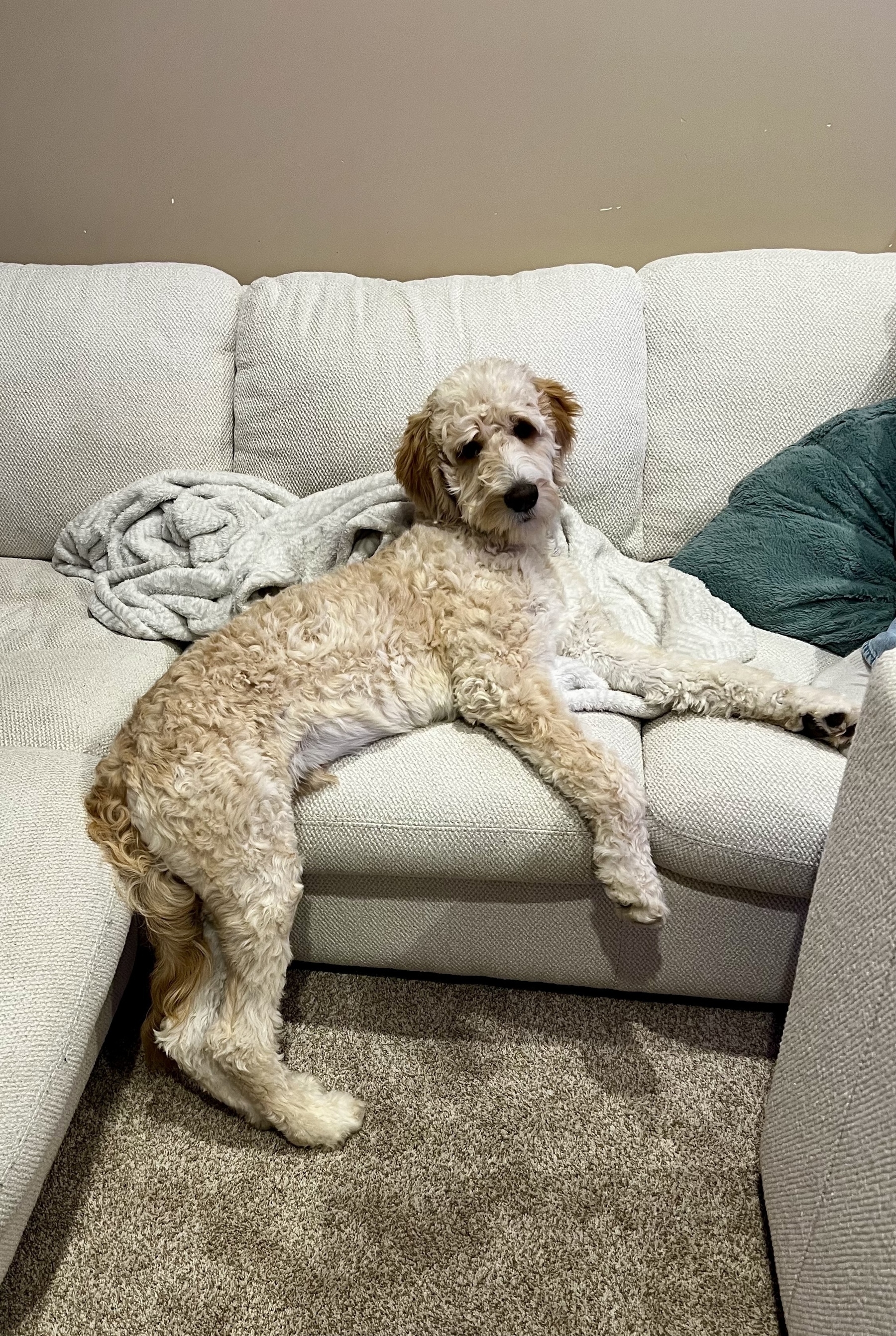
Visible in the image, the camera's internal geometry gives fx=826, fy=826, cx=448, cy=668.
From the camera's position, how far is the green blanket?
198 centimetres

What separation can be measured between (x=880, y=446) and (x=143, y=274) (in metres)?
2.10

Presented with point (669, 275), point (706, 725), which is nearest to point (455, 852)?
point (706, 725)

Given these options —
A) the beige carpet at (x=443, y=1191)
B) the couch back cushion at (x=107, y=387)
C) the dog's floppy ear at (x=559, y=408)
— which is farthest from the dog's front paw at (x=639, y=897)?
the couch back cushion at (x=107, y=387)

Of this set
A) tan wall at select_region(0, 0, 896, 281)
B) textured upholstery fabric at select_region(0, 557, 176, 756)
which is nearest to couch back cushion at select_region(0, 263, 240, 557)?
textured upholstery fabric at select_region(0, 557, 176, 756)

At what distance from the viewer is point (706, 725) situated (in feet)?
5.59

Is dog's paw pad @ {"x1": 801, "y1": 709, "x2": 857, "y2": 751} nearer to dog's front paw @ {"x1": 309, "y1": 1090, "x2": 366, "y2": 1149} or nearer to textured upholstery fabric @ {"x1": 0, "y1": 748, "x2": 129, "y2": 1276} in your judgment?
dog's front paw @ {"x1": 309, "y1": 1090, "x2": 366, "y2": 1149}

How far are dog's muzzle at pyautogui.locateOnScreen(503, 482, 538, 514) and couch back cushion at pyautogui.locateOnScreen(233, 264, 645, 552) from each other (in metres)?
0.48

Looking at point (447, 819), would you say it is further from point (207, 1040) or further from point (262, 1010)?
point (207, 1040)

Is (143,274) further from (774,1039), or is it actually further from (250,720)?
(774,1039)

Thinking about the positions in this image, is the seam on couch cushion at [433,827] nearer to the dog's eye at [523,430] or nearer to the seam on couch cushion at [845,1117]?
the seam on couch cushion at [845,1117]

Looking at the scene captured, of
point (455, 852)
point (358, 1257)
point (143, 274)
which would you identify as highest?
point (143, 274)

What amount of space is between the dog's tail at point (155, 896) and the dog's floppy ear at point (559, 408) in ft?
3.93

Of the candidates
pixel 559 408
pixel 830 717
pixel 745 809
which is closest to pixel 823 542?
pixel 830 717

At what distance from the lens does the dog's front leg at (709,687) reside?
1.66 meters
